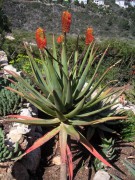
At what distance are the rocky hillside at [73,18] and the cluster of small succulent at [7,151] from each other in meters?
43.4

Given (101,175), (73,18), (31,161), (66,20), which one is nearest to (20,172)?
(31,161)

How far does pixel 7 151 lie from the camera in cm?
334

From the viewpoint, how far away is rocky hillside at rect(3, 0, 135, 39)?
5022 cm

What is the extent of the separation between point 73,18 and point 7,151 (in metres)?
54.8

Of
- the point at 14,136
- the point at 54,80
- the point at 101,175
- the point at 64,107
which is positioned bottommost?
the point at 101,175

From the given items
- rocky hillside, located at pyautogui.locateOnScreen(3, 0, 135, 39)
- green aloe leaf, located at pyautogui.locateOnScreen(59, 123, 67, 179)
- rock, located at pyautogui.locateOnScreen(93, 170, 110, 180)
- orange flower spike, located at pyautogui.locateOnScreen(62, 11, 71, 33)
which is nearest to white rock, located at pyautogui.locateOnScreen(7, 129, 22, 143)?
green aloe leaf, located at pyautogui.locateOnScreen(59, 123, 67, 179)

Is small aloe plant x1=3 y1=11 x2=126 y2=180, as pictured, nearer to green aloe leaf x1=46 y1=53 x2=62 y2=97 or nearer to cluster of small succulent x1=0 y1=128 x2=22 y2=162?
green aloe leaf x1=46 y1=53 x2=62 y2=97

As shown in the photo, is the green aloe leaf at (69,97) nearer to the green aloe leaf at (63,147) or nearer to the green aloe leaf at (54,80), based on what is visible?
the green aloe leaf at (54,80)

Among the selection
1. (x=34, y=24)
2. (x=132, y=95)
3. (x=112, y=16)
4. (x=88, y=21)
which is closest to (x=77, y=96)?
(x=132, y=95)

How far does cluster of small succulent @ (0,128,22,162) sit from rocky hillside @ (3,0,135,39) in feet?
142

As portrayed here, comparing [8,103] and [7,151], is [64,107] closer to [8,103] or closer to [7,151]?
[7,151]

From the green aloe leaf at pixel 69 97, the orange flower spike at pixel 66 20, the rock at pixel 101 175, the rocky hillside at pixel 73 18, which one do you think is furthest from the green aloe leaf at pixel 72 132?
the rocky hillside at pixel 73 18

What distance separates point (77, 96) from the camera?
4.01 meters

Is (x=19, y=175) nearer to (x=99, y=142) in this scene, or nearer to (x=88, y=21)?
(x=99, y=142)
